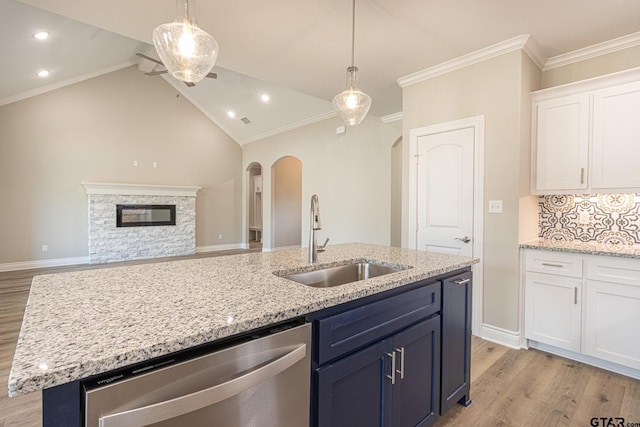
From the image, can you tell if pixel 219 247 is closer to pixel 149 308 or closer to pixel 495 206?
pixel 495 206

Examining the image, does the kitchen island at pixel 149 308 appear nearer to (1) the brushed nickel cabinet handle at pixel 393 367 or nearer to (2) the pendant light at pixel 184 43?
(1) the brushed nickel cabinet handle at pixel 393 367

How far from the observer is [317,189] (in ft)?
21.7

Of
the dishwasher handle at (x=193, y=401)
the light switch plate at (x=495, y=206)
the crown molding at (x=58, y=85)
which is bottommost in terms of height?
the dishwasher handle at (x=193, y=401)

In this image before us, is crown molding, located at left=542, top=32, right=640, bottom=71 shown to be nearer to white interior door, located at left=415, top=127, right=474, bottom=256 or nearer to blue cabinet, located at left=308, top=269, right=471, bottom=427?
white interior door, located at left=415, top=127, right=474, bottom=256

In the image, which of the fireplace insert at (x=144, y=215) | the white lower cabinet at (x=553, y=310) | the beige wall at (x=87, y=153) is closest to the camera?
the white lower cabinet at (x=553, y=310)

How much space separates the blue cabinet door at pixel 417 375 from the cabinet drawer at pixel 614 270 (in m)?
1.68

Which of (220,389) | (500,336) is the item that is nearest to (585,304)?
(500,336)

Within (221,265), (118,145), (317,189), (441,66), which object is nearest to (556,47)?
(441,66)

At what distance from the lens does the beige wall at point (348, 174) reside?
538cm

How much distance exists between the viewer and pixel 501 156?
2.90 m

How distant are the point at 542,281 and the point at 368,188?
10.6ft

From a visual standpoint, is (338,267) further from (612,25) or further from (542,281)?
(612,25)

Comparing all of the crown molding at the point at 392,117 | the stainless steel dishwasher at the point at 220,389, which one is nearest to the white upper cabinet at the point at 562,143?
the crown molding at the point at 392,117

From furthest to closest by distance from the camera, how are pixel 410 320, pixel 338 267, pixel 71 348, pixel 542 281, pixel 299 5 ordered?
pixel 542 281, pixel 299 5, pixel 338 267, pixel 410 320, pixel 71 348
